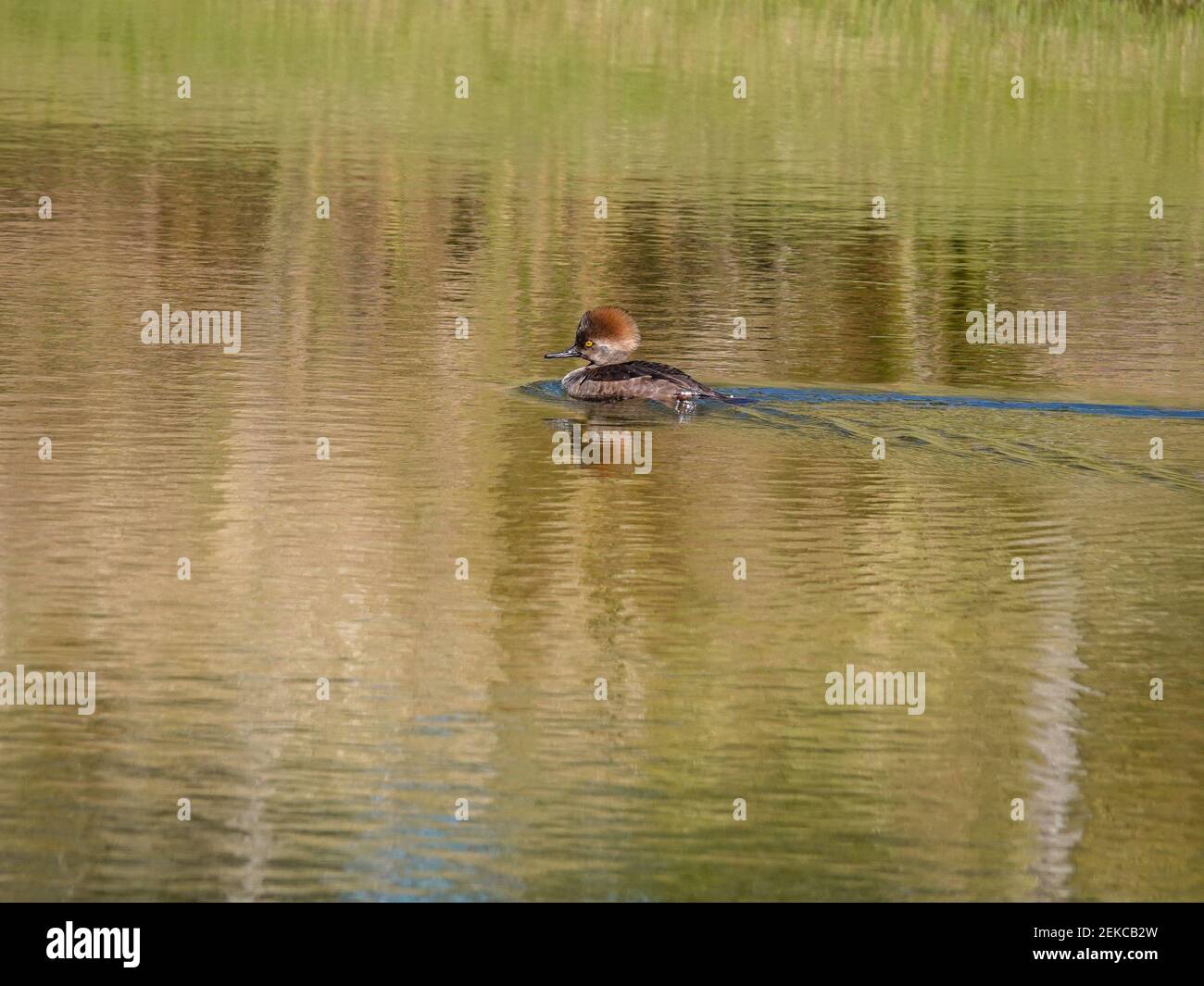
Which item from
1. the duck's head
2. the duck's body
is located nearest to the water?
the duck's body

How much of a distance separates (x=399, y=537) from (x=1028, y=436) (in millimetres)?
3785

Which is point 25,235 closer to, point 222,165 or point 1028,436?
point 222,165

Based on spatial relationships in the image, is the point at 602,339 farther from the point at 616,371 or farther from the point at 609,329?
the point at 616,371

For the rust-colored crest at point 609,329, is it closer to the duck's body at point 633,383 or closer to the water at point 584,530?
the duck's body at point 633,383

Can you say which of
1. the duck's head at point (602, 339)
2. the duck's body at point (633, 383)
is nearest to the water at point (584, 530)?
the duck's body at point (633, 383)

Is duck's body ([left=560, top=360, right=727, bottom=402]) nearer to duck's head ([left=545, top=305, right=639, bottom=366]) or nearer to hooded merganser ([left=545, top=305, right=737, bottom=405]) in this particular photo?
hooded merganser ([left=545, top=305, right=737, bottom=405])

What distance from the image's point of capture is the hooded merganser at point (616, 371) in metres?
12.9

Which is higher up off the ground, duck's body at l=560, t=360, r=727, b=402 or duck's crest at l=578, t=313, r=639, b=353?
duck's crest at l=578, t=313, r=639, b=353

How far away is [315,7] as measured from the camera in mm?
30453

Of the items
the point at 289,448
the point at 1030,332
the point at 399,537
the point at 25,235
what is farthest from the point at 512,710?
the point at 25,235

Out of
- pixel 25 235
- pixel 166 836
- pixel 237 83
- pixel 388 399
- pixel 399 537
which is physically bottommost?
pixel 166 836

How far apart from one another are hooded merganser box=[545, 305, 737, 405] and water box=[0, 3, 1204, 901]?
0.23 meters

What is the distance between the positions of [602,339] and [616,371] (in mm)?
528

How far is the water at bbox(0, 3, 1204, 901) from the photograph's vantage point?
23.6 feet
